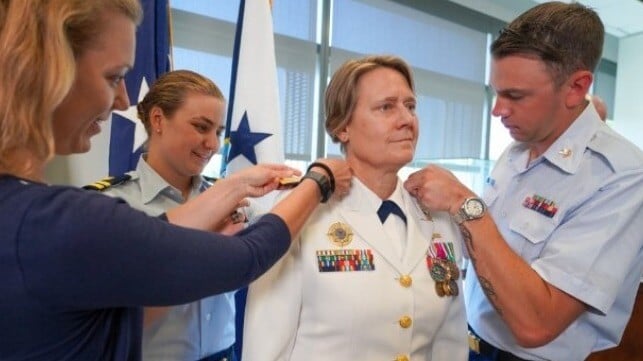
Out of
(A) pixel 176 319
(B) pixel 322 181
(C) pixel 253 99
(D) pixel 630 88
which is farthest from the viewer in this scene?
(D) pixel 630 88

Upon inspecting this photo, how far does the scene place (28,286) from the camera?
61cm

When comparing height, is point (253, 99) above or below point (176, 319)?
above

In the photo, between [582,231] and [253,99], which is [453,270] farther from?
[253,99]

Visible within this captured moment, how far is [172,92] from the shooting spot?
155 cm

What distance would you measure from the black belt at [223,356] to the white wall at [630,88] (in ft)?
19.3

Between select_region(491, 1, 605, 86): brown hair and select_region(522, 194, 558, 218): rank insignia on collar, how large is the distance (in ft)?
1.07

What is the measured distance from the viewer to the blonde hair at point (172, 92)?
5.04 feet

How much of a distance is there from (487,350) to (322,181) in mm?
784

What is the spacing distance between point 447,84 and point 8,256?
13.4 feet

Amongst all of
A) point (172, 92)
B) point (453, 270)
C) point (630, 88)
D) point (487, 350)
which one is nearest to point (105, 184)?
point (172, 92)

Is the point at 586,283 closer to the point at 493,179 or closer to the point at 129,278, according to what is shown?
the point at 493,179

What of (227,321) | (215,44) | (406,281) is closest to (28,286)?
(406,281)

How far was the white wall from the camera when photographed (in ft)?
18.7

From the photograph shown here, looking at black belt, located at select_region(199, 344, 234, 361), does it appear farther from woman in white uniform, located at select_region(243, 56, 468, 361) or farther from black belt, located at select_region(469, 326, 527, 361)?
black belt, located at select_region(469, 326, 527, 361)
